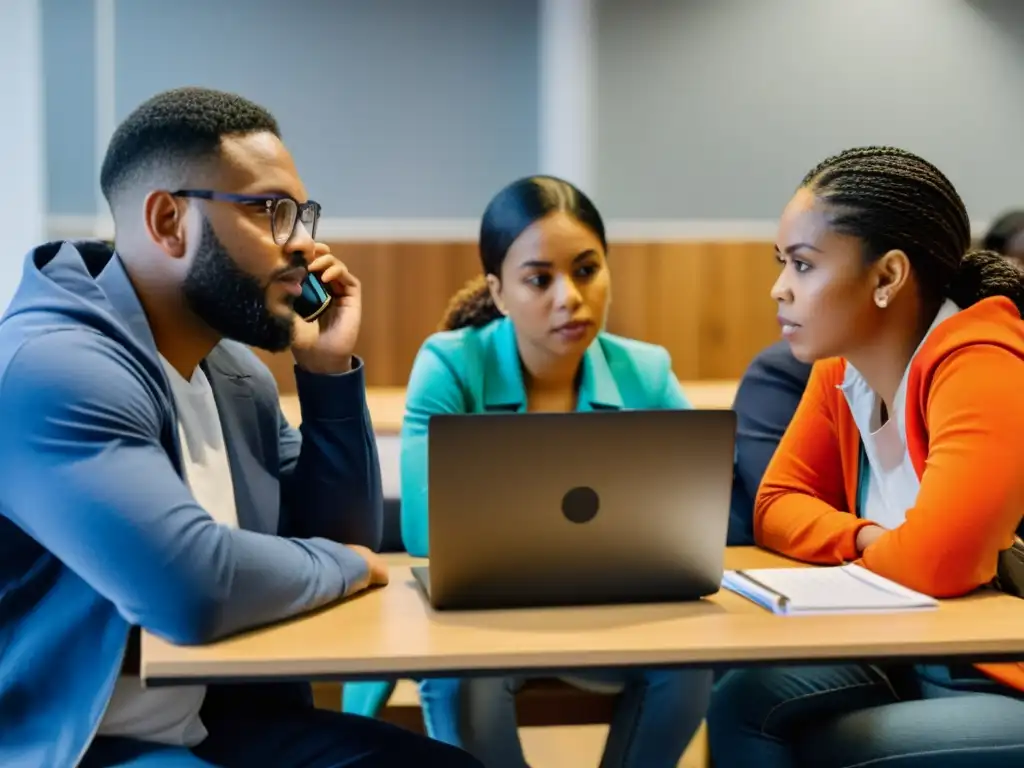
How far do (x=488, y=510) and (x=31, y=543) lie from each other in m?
0.53

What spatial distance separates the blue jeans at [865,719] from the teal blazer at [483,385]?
0.62 m

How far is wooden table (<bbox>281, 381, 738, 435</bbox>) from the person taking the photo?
2900 mm

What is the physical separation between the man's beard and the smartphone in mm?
177

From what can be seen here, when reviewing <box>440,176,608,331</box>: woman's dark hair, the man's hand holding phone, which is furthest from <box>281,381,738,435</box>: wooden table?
the man's hand holding phone

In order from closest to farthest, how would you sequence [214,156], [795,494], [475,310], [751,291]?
1. [214,156]
2. [795,494]
3. [475,310]
4. [751,291]

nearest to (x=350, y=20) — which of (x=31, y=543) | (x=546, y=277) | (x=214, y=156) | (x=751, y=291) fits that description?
(x=751, y=291)

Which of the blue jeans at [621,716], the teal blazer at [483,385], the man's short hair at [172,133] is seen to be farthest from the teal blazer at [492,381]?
the man's short hair at [172,133]

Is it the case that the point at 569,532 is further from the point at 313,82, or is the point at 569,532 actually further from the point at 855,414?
the point at 313,82

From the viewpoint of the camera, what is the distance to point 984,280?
5.22 ft

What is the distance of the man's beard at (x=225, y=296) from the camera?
145 centimetres

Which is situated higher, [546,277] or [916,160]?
[916,160]

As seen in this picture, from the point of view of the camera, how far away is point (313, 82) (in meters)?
3.50

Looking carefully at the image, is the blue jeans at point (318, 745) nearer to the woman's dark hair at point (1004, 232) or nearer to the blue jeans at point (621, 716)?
the blue jeans at point (621, 716)

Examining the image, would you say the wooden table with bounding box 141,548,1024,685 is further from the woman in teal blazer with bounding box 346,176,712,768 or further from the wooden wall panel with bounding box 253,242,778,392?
the wooden wall panel with bounding box 253,242,778,392
